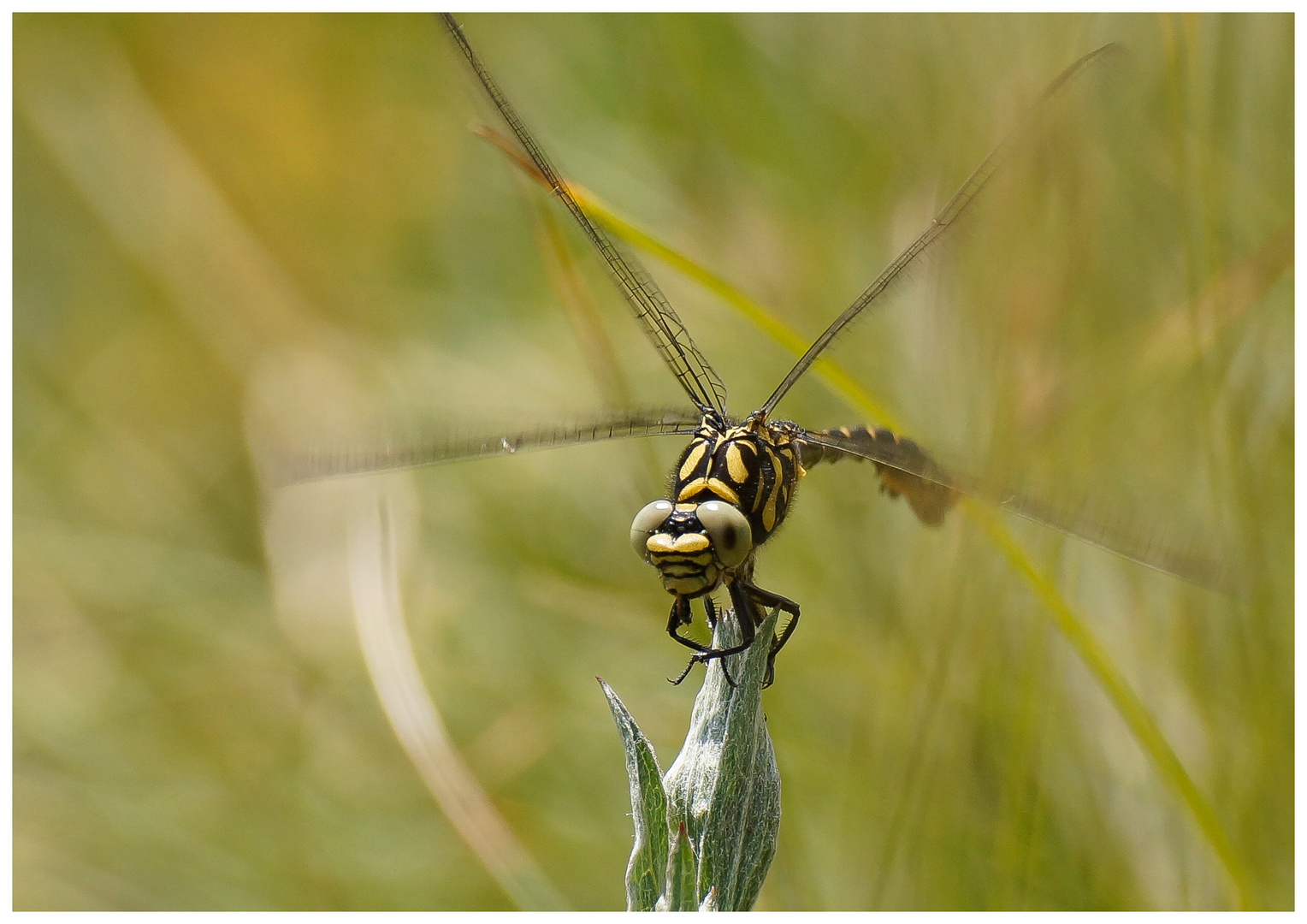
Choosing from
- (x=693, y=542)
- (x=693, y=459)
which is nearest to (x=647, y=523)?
(x=693, y=542)

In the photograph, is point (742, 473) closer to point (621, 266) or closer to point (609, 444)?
point (621, 266)

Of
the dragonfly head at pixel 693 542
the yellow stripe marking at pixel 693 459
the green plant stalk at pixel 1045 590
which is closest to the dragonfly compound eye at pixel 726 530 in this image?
the dragonfly head at pixel 693 542

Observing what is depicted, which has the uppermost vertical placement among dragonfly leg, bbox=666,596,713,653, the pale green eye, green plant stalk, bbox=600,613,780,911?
the pale green eye

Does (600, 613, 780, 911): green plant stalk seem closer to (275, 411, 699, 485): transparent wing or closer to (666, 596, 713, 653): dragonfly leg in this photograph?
(666, 596, 713, 653): dragonfly leg

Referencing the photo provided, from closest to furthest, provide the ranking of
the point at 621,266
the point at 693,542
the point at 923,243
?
the point at 693,542
the point at 923,243
the point at 621,266

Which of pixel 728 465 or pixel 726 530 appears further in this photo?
pixel 728 465

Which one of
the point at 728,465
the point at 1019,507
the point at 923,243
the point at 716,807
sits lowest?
the point at 716,807

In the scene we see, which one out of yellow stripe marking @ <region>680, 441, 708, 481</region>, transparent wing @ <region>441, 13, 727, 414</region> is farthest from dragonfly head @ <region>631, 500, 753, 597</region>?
transparent wing @ <region>441, 13, 727, 414</region>
